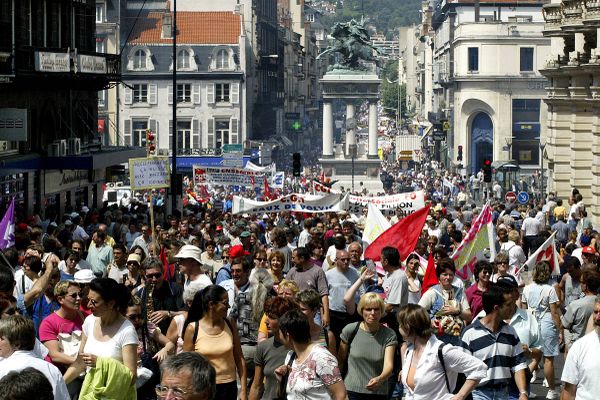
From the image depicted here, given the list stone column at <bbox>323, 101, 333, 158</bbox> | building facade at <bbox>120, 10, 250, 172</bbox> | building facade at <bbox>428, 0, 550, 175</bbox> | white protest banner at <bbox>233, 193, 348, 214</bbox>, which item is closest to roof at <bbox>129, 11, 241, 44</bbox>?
building facade at <bbox>120, 10, 250, 172</bbox>

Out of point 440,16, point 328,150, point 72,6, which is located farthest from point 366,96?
point 72,6

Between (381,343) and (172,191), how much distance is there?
29601mm

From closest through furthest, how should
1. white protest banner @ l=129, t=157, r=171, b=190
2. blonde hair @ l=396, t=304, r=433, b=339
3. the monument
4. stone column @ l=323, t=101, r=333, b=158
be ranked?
blonde hair @ l=396, t=304, r=433, b=339 → white protest banner @ l=129, t=157, r=171, b=190 → the monument → stone column @ l=323, t=101, r=333, b=158

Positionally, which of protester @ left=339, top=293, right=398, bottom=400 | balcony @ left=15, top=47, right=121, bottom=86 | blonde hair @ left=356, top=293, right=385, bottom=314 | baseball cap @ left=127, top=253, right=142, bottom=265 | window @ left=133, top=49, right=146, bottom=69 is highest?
window @ left=133, top=49, right=146, bottom=69

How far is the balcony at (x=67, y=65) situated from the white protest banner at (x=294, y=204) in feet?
24.4

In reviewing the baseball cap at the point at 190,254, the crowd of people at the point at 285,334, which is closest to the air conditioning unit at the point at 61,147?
the crowd of people at the point at 285,334

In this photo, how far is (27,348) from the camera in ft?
31.3

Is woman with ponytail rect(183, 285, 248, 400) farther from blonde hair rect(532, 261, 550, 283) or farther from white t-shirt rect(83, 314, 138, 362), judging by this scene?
blonde hair rect(532, 261, 550, 283)

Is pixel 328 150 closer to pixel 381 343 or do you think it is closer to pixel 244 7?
pixel 244 7

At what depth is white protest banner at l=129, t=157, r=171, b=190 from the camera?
97.5ft

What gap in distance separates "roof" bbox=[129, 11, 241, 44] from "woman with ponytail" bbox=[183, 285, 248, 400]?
3285 inches

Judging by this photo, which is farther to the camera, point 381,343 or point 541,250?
Result: point 541,250

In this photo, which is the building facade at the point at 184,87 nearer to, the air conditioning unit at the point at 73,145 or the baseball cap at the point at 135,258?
the air conditioning unit at the point at 73,145

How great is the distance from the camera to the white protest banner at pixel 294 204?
33.3 m
